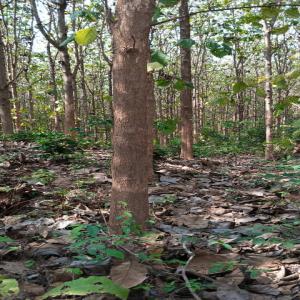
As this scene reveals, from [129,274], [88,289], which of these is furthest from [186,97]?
[88,289]

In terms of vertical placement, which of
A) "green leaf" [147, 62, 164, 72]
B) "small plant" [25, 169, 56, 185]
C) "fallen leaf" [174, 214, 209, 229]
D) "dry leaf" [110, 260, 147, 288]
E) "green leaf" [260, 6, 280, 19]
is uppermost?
"green leaf" [260, 6, 280, 19]


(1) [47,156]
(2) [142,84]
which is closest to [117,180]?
(2) [142,84]

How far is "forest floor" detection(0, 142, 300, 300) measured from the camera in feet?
7.49

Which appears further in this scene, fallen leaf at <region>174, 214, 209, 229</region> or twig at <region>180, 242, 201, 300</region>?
fallen leaf at <region>174, 214, 209, 229</region>

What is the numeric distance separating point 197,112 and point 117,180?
2512cm

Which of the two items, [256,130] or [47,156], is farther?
[256,130]

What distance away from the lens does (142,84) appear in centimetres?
305

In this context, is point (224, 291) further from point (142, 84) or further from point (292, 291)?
point (142, 84)

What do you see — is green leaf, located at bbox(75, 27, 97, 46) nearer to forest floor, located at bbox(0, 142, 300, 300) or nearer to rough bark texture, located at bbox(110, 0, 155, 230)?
rough bark texture, located at bbox(110, 0, 155, 230)

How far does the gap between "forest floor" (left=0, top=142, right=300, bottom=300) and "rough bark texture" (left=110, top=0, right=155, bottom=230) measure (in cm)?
36

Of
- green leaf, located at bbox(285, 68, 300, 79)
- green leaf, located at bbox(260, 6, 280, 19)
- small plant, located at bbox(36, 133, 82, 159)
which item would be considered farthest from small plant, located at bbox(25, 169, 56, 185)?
green leaf, located at bbox(285, 68, 300, 79)

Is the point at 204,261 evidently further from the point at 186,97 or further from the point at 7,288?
the point at 186,97

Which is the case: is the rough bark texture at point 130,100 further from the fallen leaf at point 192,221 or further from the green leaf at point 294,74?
the green leaf at point 294,74

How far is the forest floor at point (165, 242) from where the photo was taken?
228cm
